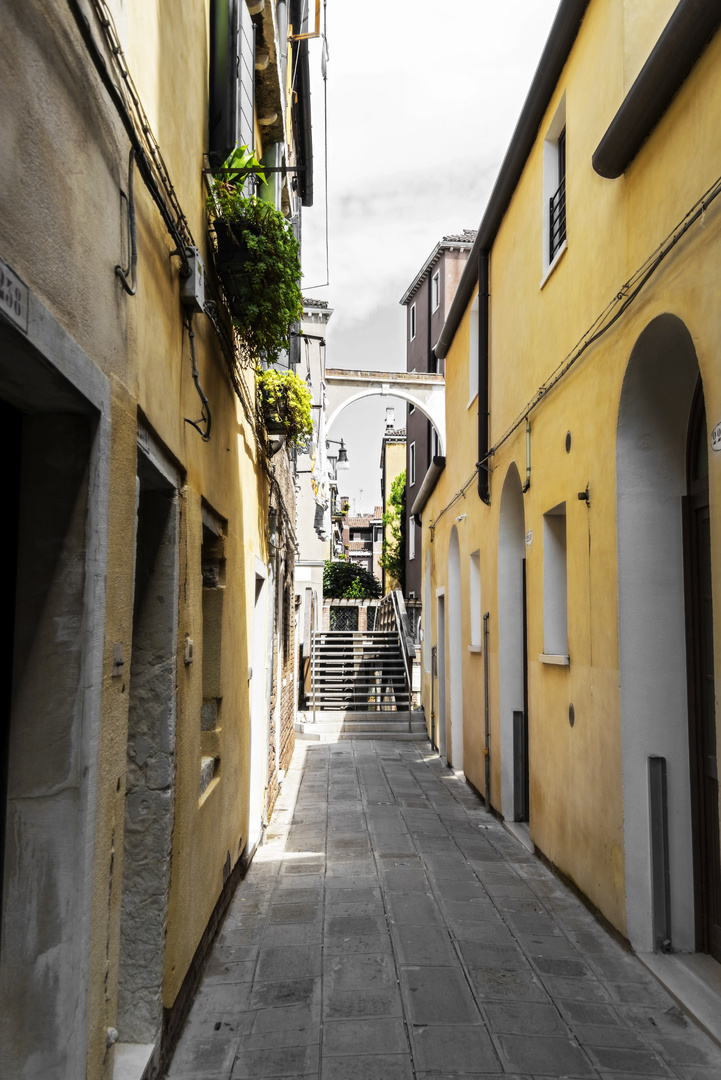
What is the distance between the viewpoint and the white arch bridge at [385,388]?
21766 mm

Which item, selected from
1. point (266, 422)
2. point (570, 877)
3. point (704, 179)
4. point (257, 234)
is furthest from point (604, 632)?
point (266, 422)

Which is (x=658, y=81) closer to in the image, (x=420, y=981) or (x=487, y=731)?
(x=420, y=981)

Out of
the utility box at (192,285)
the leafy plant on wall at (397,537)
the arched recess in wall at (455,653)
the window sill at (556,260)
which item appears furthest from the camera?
the leafy plant on wall at (397,537)

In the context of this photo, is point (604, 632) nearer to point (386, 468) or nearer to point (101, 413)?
point (101, 413)

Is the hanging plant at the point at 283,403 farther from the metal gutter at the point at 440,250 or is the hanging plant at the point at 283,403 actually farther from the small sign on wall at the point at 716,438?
the metal gutter at the point at 440,250

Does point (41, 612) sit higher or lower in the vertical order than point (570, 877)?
higher

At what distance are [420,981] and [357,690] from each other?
53.5 ft

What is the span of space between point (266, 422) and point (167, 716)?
172 inches

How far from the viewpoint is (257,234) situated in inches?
191

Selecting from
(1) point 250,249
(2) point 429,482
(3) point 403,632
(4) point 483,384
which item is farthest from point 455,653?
(1) point 250,249

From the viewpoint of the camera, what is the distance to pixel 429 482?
15.2 meters

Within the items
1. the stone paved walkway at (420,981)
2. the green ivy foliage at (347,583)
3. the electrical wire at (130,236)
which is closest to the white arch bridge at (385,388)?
the green ivy foliage at (347,583)

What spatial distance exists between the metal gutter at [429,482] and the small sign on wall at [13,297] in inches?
463

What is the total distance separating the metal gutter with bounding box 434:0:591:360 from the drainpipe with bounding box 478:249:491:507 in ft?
0.83
